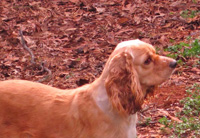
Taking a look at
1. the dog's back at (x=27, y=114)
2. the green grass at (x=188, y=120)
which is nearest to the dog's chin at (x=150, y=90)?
the dog's back at (x=27, y=114)

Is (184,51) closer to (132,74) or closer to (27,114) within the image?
(132,74)

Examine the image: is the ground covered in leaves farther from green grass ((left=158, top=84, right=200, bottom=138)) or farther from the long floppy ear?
the long floppy ear

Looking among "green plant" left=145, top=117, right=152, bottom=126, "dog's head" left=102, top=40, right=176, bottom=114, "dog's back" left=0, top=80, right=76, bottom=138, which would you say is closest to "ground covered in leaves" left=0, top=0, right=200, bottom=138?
"green plant" left=145, top=117, right=152, bottom=126

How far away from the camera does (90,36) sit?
11.4 meters

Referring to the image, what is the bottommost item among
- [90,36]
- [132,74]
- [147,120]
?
[147,120]

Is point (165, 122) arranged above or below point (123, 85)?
below

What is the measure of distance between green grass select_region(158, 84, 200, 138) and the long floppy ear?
1.65m

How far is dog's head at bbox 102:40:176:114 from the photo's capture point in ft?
17.4

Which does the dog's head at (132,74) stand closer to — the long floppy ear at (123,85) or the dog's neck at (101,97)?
the long floppy ear at (123,85)

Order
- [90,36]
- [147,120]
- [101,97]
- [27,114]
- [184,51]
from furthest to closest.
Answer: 1. [90,36]
2. [184,51]
3. [147,120]
4. [27,114]
5. [101,97]

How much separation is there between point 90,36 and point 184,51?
2.96 m

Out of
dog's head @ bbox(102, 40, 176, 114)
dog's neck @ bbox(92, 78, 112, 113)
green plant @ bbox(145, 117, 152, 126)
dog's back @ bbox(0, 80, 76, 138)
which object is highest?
dog's head @ bbox(102, 40, 176, 114)

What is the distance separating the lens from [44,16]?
12953 millimetres

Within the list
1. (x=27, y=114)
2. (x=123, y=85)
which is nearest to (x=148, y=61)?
(x=123, y=85)
